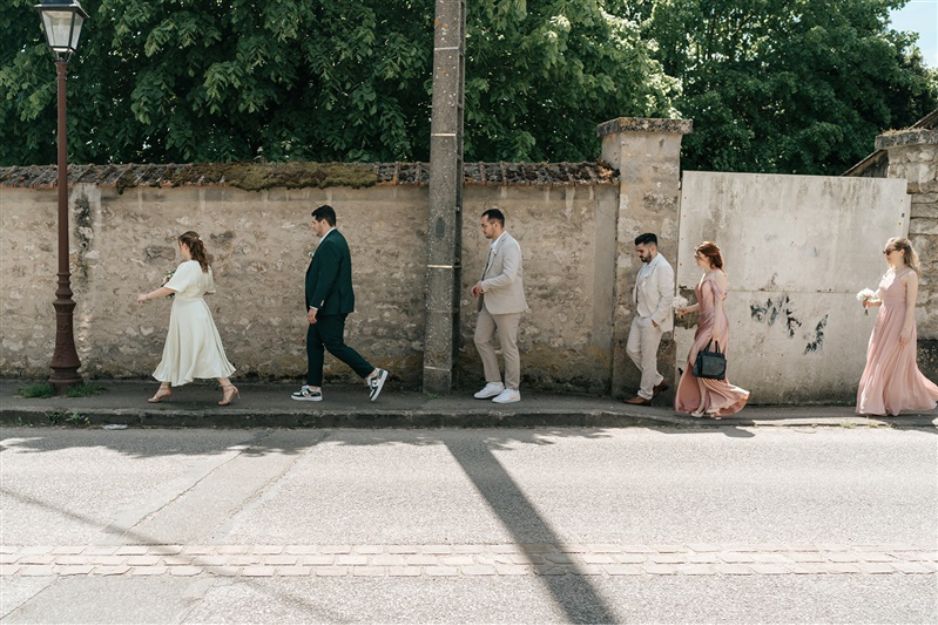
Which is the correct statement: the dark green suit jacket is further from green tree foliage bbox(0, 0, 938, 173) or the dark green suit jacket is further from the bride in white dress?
green tree foliage bbox(0, 0, 938, 173)

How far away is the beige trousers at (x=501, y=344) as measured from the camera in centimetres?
897

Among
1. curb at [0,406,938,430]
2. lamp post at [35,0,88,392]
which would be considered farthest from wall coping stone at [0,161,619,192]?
curb at [0,406,938,430]

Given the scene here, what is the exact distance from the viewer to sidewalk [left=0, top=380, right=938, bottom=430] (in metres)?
8.12

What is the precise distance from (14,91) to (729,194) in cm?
1011

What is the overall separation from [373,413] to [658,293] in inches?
127

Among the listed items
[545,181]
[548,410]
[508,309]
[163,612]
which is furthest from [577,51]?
[163,612]

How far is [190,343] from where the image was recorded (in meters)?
8.50

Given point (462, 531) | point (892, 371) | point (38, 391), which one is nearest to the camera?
point (462, 531)

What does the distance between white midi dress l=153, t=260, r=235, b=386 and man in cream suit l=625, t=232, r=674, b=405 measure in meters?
4.32

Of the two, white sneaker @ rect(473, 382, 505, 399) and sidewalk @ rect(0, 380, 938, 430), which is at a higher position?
white sneaker @ rect(473, 382, 505, 399)

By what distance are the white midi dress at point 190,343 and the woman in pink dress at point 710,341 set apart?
477 cm

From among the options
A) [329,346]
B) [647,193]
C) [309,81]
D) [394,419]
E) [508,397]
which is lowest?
[394,419]

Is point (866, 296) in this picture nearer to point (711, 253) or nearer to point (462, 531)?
point (711, 253)

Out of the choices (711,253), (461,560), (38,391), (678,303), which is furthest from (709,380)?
(38,391)
